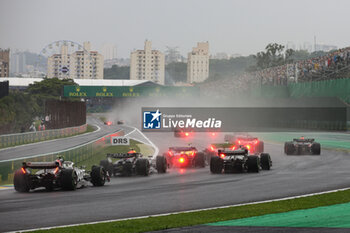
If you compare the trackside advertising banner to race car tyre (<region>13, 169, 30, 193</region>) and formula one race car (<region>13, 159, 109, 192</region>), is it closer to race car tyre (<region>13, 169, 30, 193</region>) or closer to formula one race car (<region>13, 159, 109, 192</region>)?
formula one race car (<region>13, 159, 109, 192</region>)

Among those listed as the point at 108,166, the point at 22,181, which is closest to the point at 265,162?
the point at 108,166

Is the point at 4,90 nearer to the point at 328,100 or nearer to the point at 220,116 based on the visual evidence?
the point at 220,116

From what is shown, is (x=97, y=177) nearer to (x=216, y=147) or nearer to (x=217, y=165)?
(x=217, y=165)

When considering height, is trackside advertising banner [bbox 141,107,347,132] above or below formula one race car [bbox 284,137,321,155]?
above

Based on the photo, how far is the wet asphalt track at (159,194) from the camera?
14836 mm

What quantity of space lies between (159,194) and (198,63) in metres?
162

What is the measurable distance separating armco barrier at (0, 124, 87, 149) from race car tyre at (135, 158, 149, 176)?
18.7 m

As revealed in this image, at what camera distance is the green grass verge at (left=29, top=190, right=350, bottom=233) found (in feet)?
A: 42.3

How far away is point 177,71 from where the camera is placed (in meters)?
196

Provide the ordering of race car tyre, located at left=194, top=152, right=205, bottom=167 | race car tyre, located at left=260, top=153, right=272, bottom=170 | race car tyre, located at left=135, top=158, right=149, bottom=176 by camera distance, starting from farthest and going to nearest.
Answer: race car tyre, located at left=194, top=152, right=205, bottom=167
race car tyre, located at left=260, top=153, right=272, bottom=170
race car tyre, located at left=135, top=158, right=149, bottom=176

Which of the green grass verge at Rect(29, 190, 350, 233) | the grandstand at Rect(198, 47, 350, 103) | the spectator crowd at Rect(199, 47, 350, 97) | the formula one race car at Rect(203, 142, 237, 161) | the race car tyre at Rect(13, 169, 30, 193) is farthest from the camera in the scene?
the spectator crowd at Rect(199, 47, 350, 97)

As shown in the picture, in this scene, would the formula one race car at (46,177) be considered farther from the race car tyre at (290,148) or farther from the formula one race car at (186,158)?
the race car tyre at (290,148)

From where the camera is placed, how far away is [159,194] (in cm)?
1884

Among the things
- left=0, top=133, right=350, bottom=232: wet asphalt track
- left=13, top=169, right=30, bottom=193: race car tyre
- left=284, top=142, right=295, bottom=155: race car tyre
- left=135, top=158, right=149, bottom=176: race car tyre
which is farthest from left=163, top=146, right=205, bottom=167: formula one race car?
left=13, top=169, right=30, bottom=193: race car tyre
